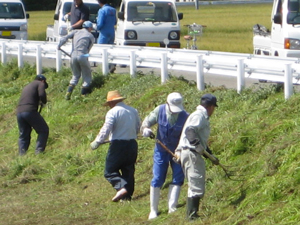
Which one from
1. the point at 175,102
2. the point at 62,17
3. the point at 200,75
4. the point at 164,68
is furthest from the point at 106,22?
the point at 175,102

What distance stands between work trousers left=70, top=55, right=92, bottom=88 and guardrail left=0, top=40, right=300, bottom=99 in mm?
888

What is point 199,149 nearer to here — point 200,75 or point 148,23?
point 200,75

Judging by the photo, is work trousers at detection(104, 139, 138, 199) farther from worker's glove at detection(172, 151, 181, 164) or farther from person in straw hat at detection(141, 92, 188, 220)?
worker's glove at detection(172, 151, 181, 164)

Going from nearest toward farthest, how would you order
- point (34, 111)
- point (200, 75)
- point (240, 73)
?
point (240, 73) → point (34, 111) → point (200, 75)

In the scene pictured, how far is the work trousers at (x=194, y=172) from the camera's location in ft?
27.0

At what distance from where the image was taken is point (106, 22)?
18.2 m

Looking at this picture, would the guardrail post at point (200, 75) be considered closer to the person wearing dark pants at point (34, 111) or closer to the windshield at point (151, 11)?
the person wearing dark pants at point (34, 111)

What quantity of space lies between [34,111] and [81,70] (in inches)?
120

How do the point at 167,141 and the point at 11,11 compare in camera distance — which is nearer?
the point at 167,141

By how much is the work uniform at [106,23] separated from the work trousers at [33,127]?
5428mm

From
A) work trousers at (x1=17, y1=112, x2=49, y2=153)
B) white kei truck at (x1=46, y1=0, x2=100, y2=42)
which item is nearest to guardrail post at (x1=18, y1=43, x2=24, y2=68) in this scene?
white kei truck at (x1=46, y1=0, x2=100, y2=42)

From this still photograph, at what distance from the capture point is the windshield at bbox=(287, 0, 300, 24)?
1536 centimetres

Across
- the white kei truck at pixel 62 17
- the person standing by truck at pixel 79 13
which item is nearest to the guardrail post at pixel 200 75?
the person standing by truck at pixel 79 13

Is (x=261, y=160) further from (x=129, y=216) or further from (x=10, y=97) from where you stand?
(x=10, y=97)
